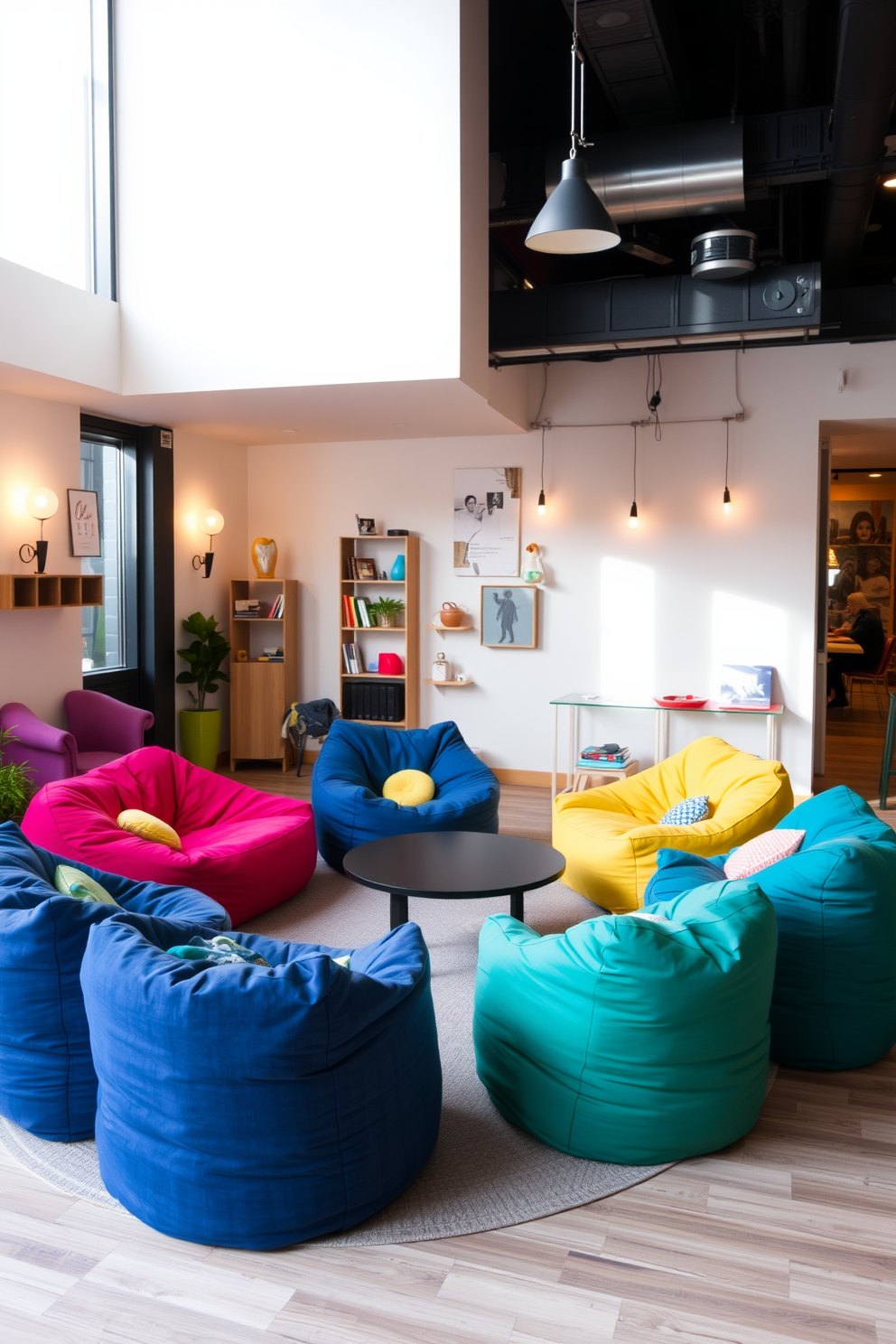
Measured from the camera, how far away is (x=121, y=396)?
20.9ft

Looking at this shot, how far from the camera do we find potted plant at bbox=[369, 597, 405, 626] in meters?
8.21

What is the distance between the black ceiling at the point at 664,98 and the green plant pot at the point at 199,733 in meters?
3.99

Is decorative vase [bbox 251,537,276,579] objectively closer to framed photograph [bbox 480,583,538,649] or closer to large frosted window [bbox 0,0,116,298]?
framed photograph [bbox 480,583,538,649]

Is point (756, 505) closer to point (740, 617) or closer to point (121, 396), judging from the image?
point (740, 617)

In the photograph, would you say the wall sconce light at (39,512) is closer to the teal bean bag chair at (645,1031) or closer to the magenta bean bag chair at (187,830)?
the magenta bean bag chair at (187,830)

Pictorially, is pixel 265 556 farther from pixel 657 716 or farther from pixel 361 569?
pixel 657 716

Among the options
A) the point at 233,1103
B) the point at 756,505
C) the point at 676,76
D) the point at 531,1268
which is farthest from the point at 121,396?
the point at 531,1268

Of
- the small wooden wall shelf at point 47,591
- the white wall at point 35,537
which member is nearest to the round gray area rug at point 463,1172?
the small wooden wall shelf at point 47,591

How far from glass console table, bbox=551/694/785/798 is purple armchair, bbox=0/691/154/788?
286 centimetres

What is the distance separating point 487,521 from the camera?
8.09m

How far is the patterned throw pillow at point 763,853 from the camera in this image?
3.80 meters

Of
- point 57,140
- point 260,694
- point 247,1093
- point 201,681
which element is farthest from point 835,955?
point 57,140

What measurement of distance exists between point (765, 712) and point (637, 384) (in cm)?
266

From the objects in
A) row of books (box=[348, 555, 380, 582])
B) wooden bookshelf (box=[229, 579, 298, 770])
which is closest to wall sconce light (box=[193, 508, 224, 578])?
wooden bookshelf (box=[229, 579, 298, 770])
